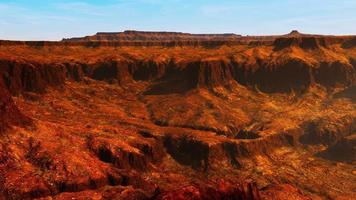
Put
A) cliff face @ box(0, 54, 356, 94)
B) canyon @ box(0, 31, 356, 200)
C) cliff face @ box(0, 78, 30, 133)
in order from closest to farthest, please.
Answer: canyon @ box(0, 31, 356, 200), cliff face @ box(0, 78, 30, 133), cliff face @ box(0, 54, 356, 94)

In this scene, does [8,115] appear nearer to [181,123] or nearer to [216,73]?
[181,123]

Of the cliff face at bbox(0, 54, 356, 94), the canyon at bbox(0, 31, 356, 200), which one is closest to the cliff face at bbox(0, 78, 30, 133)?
the canyon at bbox(0, 31, 356, 200)

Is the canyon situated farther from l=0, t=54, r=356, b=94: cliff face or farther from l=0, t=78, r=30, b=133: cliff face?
l=0, t=54, r=356, b=94: cliff face

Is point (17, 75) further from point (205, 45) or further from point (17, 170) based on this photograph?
point (205, 45)

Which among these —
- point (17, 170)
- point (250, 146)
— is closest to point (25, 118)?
point (17, 170)

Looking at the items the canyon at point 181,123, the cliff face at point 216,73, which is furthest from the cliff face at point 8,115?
the cliff face at point 216,73

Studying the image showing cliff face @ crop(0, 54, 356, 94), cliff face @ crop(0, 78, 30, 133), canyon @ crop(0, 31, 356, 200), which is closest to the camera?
canyon @ crop(0, 31, 356, 200)

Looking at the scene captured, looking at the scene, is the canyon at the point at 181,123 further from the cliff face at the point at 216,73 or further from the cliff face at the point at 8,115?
the cliff face at the point at 216,73

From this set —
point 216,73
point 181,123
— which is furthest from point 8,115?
point 216,73

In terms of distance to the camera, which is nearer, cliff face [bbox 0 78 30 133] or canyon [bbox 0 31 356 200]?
canyon [bbox 0 31 356 200]
